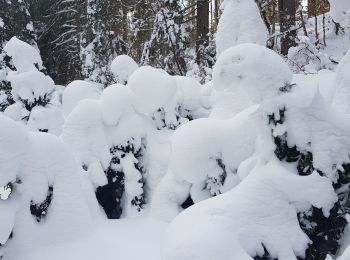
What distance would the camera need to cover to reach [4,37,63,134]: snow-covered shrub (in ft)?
36.1

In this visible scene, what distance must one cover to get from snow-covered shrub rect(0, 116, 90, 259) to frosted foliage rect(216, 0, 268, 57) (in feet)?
14.7

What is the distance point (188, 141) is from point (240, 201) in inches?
71.4

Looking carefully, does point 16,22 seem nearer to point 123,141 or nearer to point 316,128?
point 123,141

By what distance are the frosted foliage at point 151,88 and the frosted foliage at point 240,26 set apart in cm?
211

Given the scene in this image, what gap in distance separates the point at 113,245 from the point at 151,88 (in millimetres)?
2663

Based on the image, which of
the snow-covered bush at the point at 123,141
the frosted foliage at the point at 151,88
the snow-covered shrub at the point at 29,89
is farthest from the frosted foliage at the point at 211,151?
the snow-covered shrub at the point at 29,89

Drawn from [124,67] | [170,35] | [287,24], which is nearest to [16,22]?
[170,35]

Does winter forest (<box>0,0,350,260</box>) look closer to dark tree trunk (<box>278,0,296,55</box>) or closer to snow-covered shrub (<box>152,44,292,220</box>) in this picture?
snow-covered shrub (<box>152,44,292,220</box>)

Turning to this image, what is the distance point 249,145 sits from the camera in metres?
5.22

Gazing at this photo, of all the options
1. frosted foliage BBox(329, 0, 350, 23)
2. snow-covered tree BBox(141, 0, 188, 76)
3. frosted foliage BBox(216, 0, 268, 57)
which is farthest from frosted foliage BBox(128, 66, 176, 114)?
snow-covered tree BBox(141, 0, 188, 76)

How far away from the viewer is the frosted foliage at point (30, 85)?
10906 millimetres

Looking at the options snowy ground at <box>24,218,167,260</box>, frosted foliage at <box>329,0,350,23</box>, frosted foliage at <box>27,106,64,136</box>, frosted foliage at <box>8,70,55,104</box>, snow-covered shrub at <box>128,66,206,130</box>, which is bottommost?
frosted foliage at <box>27,106,64,136</box>

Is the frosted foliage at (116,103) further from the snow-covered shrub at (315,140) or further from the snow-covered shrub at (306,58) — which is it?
the snow-covered shrub at (306,58)

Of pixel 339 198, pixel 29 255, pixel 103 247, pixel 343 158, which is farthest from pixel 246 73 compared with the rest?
pixel 29 255
